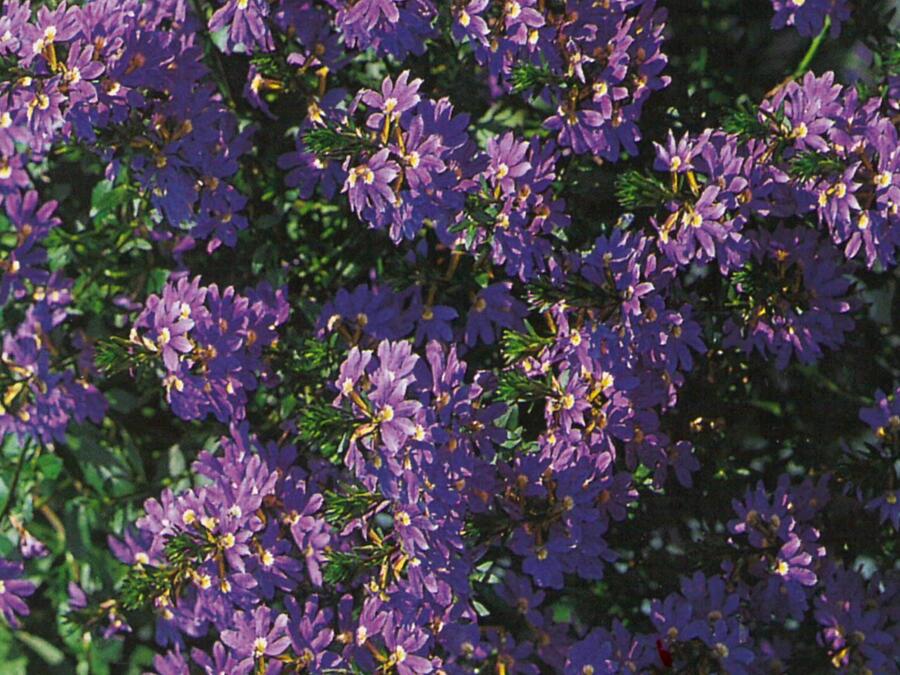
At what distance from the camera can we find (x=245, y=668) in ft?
5.94

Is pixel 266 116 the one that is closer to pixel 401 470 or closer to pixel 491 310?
pixel 491 310

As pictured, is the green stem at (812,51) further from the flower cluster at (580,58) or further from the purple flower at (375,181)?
the purple flower at (375,181)

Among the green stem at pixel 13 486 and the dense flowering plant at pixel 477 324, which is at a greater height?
the dense flowering plant at pixel 477 324

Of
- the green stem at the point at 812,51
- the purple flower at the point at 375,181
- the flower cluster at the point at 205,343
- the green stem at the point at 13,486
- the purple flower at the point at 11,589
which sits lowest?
the purple flower at the point at 11,589

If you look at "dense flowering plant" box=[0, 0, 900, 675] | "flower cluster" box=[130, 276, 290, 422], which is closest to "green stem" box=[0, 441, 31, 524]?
"dense flowering plant" box=[0, 0, 900, 675]

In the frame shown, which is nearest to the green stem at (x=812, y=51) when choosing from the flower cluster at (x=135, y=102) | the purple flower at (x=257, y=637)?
the flower cluster at (x=135, y=102)

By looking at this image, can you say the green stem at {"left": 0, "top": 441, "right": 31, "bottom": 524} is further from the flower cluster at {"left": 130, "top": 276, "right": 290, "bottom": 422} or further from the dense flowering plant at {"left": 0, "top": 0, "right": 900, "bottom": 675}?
the flower cluster at {"left": 130, "top": 276, "right": 290, "bottom": 422}

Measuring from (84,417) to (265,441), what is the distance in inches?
11.4

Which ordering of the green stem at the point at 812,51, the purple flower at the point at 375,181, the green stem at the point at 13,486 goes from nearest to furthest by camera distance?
1. the purple flower at the point at 375,181
2. the green stem at the point at 812,51
3. the green stem at the point at 13,486

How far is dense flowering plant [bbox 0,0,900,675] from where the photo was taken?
1786 millimetres

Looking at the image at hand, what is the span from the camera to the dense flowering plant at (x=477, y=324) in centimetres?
179

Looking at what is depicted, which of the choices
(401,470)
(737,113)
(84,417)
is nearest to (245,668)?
(401,470)

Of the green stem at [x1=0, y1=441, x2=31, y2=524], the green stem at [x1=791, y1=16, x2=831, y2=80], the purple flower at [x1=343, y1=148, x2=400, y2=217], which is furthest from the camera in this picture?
the green stem at [x1=0, y1=441, x2=31, y2=524]

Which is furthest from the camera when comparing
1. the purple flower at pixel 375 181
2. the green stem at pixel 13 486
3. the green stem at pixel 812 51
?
the green stem at pixel 13 486
